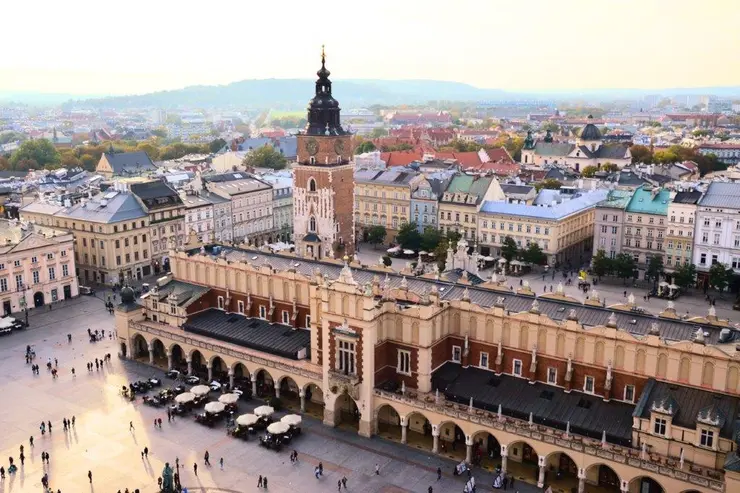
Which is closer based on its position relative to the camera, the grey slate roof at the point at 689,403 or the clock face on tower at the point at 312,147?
the grey slate roof at the point at 689,403

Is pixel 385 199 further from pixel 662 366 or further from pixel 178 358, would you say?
pixel 662 366

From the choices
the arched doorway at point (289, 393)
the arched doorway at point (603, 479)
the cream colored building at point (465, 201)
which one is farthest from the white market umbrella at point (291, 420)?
the cream colored building at point (465, 201)

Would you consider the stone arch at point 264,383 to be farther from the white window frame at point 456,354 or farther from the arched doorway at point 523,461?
the arched doorway at point 523,461

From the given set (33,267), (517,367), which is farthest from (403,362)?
(33,267)

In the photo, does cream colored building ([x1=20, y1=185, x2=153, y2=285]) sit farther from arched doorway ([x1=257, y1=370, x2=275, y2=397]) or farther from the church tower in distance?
arched doorway ([x1=257, y1=370, x2=275, y2=397])

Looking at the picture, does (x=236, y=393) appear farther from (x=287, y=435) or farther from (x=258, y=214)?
(x=258, y=214)

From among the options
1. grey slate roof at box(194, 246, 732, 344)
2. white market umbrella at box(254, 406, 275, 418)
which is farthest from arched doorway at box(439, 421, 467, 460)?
white market umbrella at box(254, 406, 275, 418)

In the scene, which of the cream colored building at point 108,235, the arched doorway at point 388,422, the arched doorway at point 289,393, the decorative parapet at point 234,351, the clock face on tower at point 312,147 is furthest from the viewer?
the cream colored building at point 108,235
